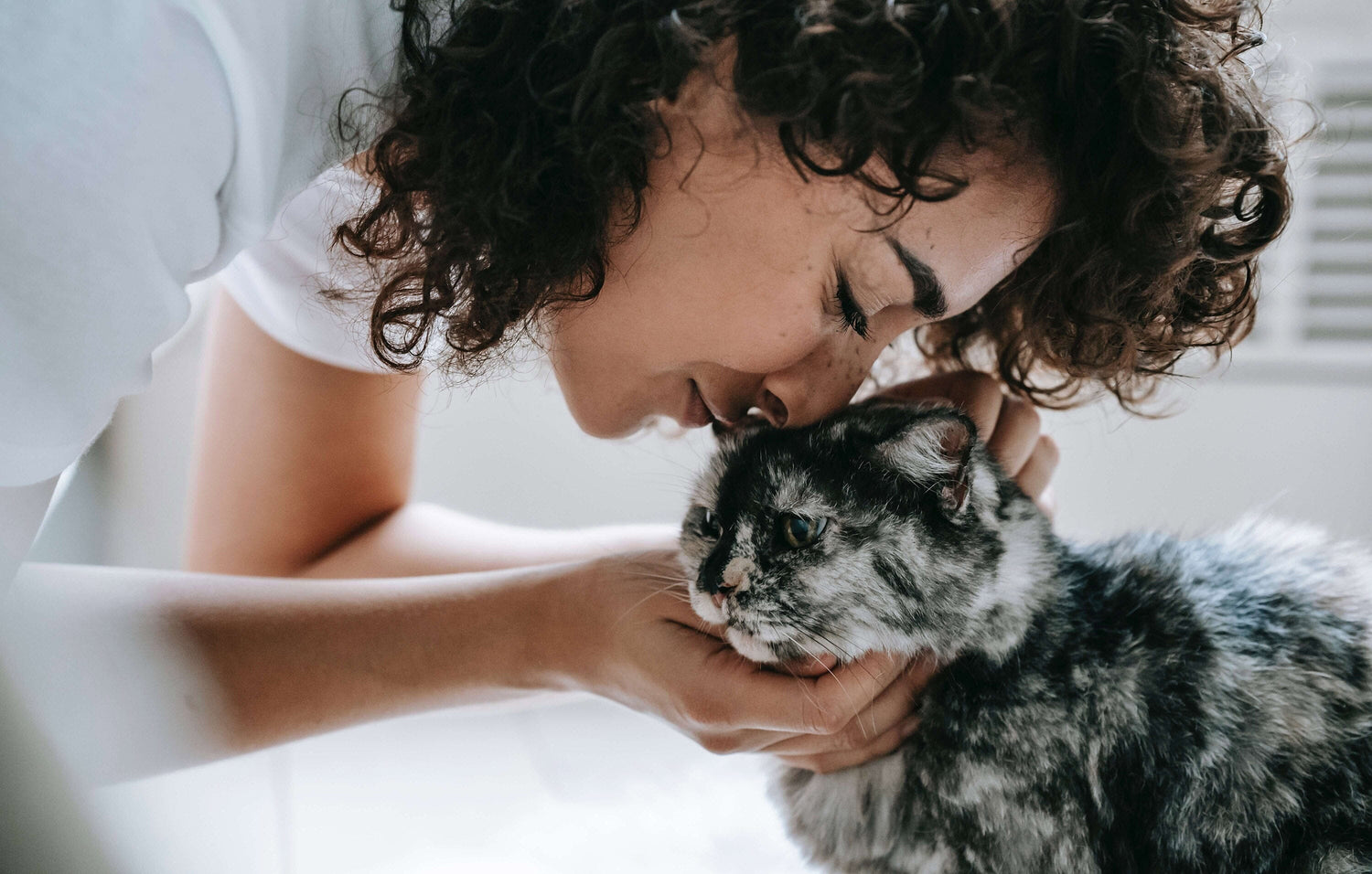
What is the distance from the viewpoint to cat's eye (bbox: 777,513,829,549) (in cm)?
94

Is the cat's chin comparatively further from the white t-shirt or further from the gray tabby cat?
the white t-shirt

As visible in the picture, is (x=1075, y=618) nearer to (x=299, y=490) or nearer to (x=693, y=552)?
(x=693, y=552)

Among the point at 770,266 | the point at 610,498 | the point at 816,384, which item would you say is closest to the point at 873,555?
the point at 816,384

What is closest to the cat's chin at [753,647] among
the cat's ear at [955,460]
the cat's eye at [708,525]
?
the cat's eye at [708,525]

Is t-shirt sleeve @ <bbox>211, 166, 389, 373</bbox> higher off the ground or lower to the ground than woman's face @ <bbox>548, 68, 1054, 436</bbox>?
lower

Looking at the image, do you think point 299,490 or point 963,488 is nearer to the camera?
point 963,488

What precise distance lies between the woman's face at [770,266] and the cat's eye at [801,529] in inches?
4.9

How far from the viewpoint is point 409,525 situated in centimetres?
141

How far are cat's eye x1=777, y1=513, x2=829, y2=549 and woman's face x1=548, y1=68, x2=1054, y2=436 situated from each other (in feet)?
0.41

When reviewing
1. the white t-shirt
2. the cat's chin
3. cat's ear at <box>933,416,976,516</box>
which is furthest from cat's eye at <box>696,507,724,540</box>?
the white t-shirt

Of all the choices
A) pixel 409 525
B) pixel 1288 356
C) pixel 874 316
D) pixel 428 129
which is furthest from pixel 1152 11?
pixel 1288 356

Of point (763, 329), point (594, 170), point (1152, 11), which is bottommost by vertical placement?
point (763, 329)

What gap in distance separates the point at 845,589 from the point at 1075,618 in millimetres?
242

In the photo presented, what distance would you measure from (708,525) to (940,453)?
26 centimetres
